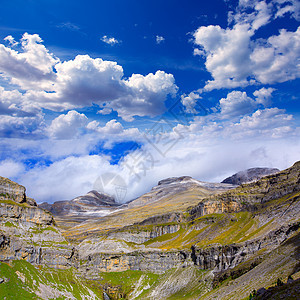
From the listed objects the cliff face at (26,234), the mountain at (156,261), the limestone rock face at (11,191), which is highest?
the limestone rock face at (11,191)

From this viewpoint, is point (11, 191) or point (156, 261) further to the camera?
point (156, 261)

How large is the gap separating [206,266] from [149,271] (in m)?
46.0

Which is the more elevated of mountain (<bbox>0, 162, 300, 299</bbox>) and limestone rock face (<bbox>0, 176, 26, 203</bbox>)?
limestone rock face (<bbox>0, 176, 26, 203</bbox>)

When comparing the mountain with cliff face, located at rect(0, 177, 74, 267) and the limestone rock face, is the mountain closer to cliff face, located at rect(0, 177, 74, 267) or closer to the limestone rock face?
cliff face, located at rect(0, 177, 74, 267)

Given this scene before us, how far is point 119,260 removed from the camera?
188875 millimetres

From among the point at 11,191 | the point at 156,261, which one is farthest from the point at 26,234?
the point at 156,261

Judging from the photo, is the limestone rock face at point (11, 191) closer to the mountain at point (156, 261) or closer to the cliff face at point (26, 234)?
the cliff face at point (26, 234)

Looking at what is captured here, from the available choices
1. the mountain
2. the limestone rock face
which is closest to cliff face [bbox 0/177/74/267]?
the limestone rock face

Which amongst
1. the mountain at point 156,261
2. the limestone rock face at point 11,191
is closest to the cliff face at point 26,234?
the limestone rock face at point 11,191

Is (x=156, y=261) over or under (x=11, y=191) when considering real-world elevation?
under

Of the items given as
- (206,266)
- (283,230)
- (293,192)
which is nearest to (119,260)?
(206,266)

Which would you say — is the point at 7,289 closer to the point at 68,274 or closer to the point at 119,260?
the point at 68,274

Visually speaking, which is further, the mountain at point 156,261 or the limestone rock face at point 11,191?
the limestone rock face at point 11,191

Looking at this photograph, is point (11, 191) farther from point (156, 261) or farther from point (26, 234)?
point (156, 261)
